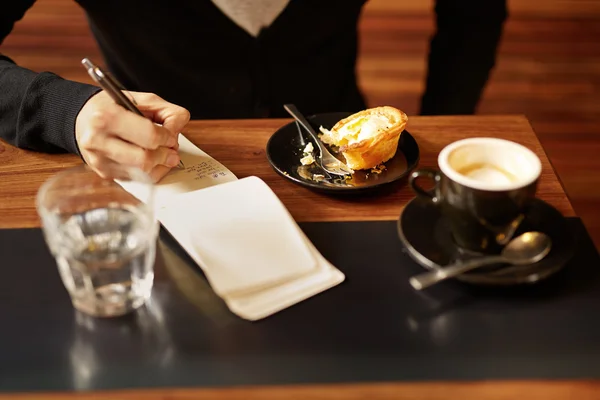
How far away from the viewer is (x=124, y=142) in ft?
2.76

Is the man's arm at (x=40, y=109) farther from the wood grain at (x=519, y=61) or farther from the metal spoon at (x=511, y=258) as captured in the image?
the wood grain at (x=519, y=61)

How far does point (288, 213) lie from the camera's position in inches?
A: 32.1

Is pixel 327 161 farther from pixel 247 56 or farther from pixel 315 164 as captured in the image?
pixel 247 56

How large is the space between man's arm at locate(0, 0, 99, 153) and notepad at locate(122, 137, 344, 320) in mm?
164

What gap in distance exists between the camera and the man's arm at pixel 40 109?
0.92 m

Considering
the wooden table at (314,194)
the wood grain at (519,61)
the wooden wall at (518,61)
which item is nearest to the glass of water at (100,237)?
the wooden table at (314,194)

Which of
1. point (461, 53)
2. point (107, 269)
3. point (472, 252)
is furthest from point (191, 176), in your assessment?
point (461, 53)

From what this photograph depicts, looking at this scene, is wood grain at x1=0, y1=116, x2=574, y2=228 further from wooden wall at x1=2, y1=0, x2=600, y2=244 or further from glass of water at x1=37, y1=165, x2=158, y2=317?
wooden wall at x1=2, y1=0, x2=600, y2=244

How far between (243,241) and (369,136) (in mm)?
235

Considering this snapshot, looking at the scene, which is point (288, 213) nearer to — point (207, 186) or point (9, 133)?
point (207, 186)

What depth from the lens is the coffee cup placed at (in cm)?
70

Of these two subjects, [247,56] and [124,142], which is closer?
[124,142]

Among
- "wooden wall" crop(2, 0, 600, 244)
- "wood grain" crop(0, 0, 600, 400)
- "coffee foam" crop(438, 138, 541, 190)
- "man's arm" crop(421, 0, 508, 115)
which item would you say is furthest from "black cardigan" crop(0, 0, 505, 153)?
"wooden wall" crop(2, 0, 600, 244)

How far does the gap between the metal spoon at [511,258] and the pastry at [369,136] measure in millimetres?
212
